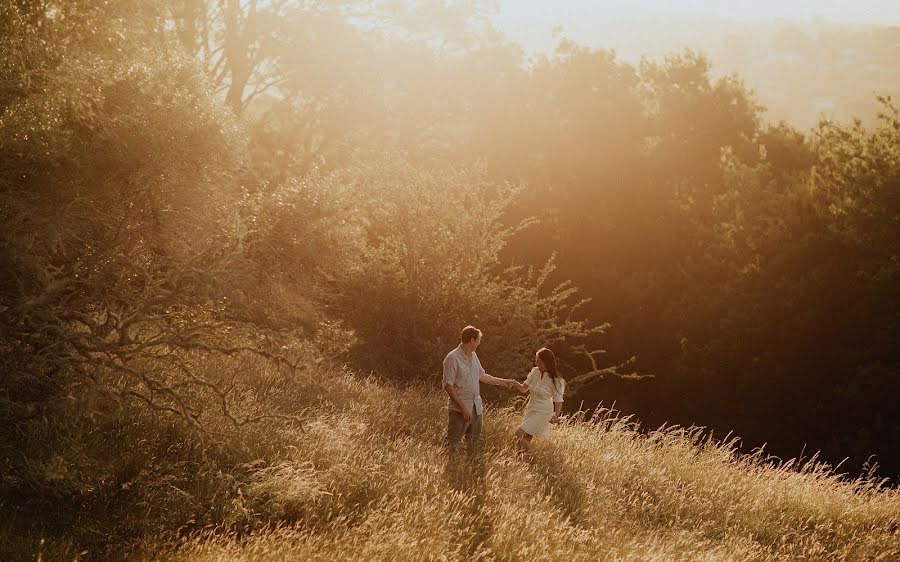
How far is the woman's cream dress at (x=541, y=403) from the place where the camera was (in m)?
10.4

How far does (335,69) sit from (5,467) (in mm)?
20798

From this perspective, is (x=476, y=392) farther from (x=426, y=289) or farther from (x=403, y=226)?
(x=403, y=226)

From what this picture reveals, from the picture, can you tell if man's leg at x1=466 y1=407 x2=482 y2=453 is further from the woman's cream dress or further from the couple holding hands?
the woman's cream dress

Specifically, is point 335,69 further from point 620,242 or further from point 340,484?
point 340,484

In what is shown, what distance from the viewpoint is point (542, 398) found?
34.2 feet

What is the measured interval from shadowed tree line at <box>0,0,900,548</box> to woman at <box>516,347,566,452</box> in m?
2.96

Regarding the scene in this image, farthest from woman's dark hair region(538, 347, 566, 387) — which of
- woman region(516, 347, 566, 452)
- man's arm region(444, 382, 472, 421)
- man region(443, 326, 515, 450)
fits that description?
man's arm region(444, 382, 472, 421)

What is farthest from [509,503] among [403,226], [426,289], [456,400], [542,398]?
[403,226]

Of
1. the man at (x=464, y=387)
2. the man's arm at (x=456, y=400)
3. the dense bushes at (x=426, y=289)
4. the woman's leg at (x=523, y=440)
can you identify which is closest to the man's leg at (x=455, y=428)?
the man at (x=464, y=387)

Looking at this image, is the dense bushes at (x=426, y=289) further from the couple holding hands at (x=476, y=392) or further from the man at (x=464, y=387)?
the man at (x=464, y=387)

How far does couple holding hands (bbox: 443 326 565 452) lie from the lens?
9.74 metres

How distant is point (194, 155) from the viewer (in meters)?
8.82

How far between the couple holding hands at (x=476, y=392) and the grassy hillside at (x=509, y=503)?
39cm

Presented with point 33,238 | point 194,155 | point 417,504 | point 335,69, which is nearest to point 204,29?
point 335,69
